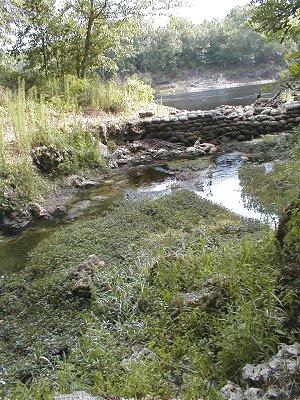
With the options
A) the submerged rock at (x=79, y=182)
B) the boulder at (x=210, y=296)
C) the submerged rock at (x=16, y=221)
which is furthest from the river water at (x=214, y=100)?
the boulder at (x=210, y=296)

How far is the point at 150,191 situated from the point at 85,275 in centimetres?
410

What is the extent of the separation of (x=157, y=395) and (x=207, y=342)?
2.27 feet

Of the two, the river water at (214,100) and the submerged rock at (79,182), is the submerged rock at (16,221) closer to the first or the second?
the submerged rock at (79,182)

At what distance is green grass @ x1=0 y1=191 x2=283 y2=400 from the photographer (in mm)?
2840

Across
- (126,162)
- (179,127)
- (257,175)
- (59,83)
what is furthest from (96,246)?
(59,83)

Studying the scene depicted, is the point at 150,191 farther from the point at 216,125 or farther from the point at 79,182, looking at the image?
the point at 216,125

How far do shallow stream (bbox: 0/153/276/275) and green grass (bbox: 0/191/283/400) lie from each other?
2.08ft

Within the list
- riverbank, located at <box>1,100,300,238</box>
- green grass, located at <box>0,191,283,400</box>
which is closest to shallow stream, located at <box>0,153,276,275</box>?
riverbank, located at <box>1,100,300,238</box>

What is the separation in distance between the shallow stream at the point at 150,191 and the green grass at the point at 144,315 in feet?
2.08

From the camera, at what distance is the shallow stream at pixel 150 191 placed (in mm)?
6121

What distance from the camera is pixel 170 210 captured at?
21.0ft

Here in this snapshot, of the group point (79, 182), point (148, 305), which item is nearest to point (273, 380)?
point (148, 305)

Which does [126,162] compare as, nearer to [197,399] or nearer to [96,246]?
[96,246]

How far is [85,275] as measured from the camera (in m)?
4.38
